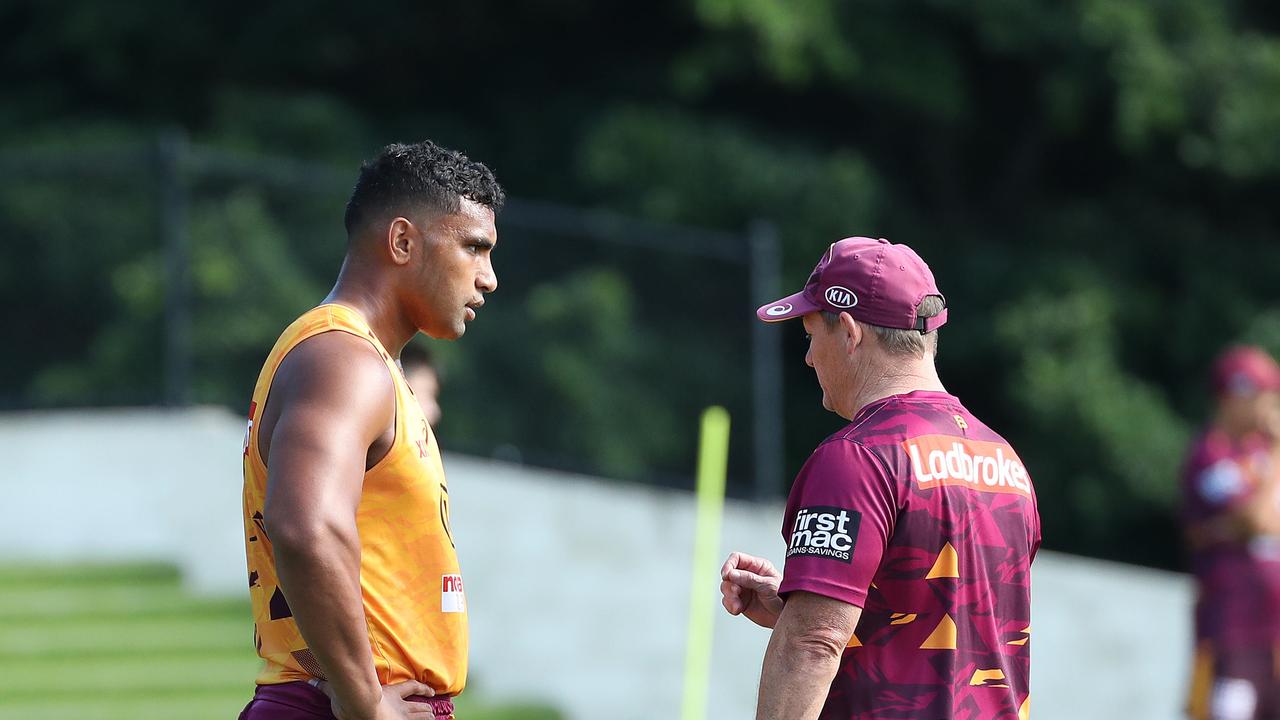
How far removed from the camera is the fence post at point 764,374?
984 cm

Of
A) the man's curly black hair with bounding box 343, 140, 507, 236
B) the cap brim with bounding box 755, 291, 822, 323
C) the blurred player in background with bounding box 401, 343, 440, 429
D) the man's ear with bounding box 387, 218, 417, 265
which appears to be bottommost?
the cap brim with bounding box 755, 291, 822, 323

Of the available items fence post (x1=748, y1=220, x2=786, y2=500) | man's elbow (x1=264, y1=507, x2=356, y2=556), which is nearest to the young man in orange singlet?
man's elbow (x1=264, y1=507, x2=356, y2=556)

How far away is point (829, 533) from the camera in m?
3.08

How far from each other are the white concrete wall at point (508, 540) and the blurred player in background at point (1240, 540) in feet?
7.32

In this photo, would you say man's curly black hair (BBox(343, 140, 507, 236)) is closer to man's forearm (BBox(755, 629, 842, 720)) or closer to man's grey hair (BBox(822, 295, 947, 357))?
man's grey hair (BBox(822, 295, 947, 357))

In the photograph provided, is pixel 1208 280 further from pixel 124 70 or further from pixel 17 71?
pixel 17 71

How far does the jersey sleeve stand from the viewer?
Answer: 10.1 ft

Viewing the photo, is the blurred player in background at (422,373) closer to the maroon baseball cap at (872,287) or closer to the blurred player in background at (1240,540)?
the maroon baseball cap at (872,287)

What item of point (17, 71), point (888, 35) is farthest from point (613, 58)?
point (17, 71)

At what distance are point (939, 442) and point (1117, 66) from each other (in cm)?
1045

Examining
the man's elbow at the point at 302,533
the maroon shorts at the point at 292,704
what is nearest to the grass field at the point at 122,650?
the maroon shorts at the point at 292,704

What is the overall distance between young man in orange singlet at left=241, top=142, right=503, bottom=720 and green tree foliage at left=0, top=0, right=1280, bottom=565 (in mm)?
6099

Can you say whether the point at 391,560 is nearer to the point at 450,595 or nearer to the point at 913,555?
the point at 450,595

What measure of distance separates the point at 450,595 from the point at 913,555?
0.92m
